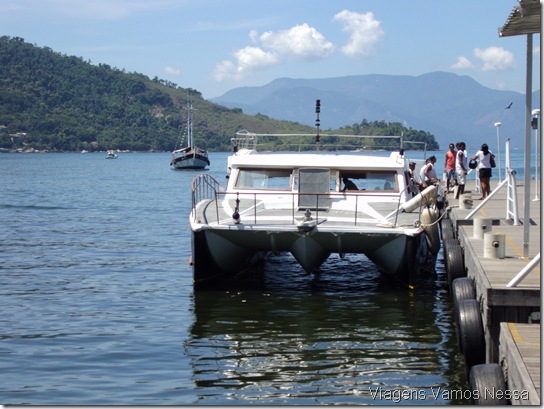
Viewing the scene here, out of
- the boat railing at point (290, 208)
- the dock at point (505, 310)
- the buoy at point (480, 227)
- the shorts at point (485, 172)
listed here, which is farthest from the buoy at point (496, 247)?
the shorts at point (485, 172)

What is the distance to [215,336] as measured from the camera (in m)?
14.2

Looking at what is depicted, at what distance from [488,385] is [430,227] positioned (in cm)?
995

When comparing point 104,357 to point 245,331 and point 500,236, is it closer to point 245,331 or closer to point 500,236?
point 245,331

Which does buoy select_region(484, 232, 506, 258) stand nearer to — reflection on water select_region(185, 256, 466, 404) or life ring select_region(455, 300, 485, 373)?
reflection on water select_region(185, 256, 466, 404)

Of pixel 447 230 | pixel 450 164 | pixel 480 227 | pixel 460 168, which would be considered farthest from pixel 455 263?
pixel 450 164

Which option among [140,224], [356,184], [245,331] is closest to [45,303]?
[245,331]

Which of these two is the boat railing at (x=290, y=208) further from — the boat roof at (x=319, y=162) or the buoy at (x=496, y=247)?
the buoy at (x=496, y=247)

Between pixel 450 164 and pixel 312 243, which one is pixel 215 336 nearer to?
pixel 312 243

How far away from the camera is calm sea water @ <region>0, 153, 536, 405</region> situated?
1127cm

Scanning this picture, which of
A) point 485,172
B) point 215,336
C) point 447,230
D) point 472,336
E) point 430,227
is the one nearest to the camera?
point 472,336

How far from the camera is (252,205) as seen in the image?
58.5 feet

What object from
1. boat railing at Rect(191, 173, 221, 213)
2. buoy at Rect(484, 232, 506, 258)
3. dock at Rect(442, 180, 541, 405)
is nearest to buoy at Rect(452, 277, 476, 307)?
dock at Rect(442, 180, 541, 405)

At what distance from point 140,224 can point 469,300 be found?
2449 centimetres

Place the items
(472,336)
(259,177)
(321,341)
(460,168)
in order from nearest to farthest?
(472,336) < (321,341) < (259,177) < (460,168)
